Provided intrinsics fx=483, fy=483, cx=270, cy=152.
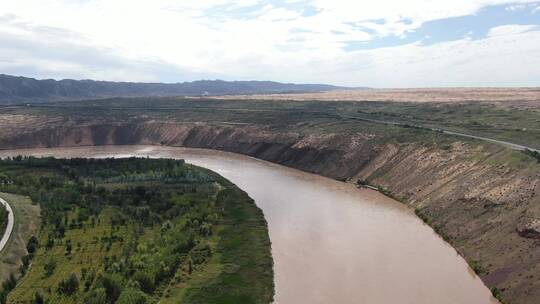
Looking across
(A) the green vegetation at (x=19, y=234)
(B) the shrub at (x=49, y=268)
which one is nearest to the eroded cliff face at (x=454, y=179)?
(B) the shrub at (x=49, y=268)

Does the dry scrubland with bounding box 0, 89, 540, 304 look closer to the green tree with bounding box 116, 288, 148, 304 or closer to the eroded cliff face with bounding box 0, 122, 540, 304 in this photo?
the eroded cliff face with bounding box 0, 122, 540, 304

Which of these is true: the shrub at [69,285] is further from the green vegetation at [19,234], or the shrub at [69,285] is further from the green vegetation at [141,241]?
the green vegetation at [19,234]

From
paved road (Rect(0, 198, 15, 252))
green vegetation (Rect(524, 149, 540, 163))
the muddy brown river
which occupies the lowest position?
the muddy brown river

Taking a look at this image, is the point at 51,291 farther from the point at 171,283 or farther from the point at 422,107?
the point at 422,107

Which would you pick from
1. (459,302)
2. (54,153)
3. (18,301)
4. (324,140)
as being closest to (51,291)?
(18,301)

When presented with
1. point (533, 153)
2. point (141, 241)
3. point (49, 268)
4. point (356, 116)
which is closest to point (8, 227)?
point (49, 268)

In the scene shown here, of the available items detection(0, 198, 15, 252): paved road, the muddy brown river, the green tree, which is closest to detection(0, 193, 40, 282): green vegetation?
detection(0, 198, 15, 252): paved road

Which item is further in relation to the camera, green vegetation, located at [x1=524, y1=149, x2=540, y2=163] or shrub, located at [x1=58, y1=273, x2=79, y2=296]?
green vegetation, located at [x1=524, y1=149, x2=540, y2=163]
